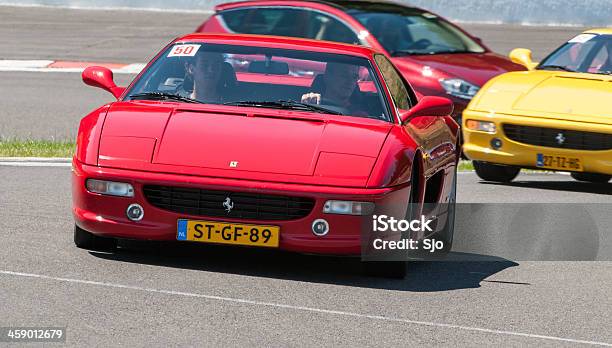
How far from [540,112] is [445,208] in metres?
3.95

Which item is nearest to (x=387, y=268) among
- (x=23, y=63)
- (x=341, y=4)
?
(x=341, y=4)

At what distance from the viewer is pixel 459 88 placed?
1573cm

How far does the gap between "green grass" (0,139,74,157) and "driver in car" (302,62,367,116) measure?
17.6 ft

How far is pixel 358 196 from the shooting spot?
26.1ft

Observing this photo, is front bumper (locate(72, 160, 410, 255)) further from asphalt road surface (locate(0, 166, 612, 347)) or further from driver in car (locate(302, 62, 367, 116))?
driver in car (locate(302, 62, 367, 116))

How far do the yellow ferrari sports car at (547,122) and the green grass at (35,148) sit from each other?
12.4 feet

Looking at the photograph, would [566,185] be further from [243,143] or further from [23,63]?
[23,63]

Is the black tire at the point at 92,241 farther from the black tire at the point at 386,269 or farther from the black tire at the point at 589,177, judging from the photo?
the black tire at the point at 589,177

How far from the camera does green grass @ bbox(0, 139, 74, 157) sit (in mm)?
13797

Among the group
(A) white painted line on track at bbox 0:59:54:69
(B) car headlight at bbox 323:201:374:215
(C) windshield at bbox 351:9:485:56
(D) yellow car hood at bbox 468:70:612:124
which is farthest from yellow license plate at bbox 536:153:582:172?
(A) white painted line on track at bbox 0:59:54:69

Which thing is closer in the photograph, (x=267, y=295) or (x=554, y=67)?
(x=267, y=295)

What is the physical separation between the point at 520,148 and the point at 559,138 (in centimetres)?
39

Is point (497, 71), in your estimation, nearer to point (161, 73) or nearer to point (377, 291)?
point (161, 73)

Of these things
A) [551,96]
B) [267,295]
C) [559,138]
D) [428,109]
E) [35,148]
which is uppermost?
[428,109]
